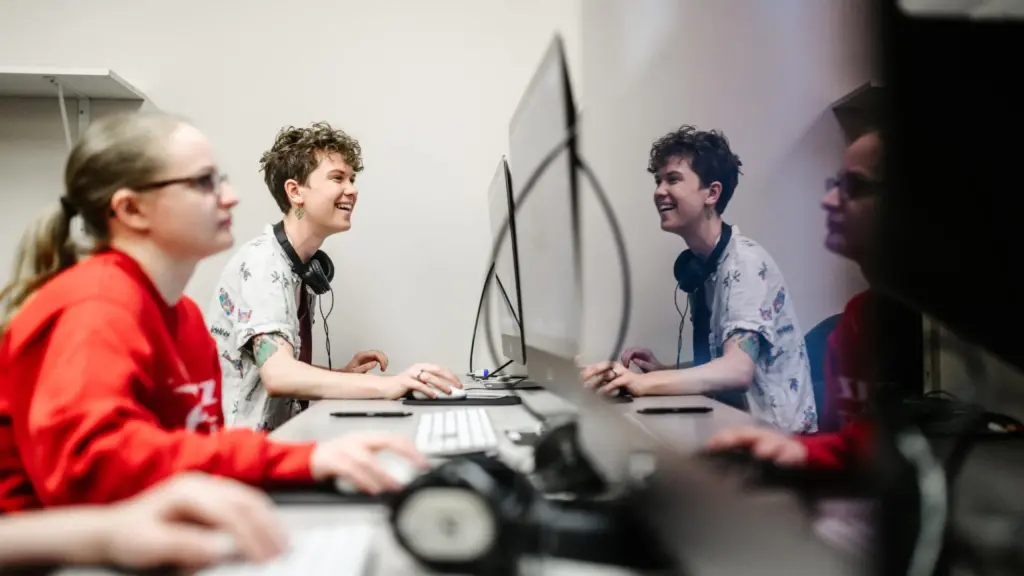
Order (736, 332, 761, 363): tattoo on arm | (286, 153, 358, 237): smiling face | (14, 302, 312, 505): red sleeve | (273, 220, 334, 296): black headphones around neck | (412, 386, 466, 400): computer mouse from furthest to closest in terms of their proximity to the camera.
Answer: (286, 153, 358, 237): smiling face, (273, 220, 334, 296): black headphones around neck, (412, 386, 466, 400): computer mouse, (14, 302, 312, 505): red sleeve, (736, 332, 761, 363): tattoo on arm

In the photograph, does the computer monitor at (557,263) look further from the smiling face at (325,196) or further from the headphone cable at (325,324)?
the headphone cable at (325,324)

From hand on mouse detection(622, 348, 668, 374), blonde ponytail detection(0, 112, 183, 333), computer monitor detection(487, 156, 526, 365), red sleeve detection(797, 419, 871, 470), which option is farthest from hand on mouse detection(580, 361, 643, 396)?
blonde ponytail detection(0, 112, 183, 333)

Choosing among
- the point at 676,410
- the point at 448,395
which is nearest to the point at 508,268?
the point at 448,395

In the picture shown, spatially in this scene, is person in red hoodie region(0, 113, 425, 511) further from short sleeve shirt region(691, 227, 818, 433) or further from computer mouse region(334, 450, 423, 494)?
short sleeve shirt region(691, 227, 818, 433)

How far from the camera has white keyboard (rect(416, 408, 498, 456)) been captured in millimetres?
744

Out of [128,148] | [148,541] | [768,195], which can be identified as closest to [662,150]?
[768,195]

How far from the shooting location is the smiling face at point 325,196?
1673 mm

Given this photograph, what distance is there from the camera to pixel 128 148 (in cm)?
75

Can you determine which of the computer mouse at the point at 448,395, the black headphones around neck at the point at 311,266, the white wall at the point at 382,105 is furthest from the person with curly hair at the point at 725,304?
the white wall at the point at 382,105

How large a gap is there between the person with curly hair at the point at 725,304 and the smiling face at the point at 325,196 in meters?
1.29

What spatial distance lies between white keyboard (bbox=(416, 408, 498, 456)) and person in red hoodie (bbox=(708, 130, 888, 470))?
49 centimetres

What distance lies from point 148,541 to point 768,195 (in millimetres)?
428

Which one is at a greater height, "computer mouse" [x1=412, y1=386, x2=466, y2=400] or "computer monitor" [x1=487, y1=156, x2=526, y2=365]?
"computer monitor" [x1=487, y1=156, x2=526, y2=365]

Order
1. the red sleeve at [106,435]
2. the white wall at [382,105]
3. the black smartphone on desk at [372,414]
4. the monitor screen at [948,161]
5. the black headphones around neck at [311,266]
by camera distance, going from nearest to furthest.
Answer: the monitor screen at [948,161] → the red sleeve at [106,435] → the black smartphone on desk at [372,414] → the black headphones around neck at [311,266] → the white wall at [382,105]
